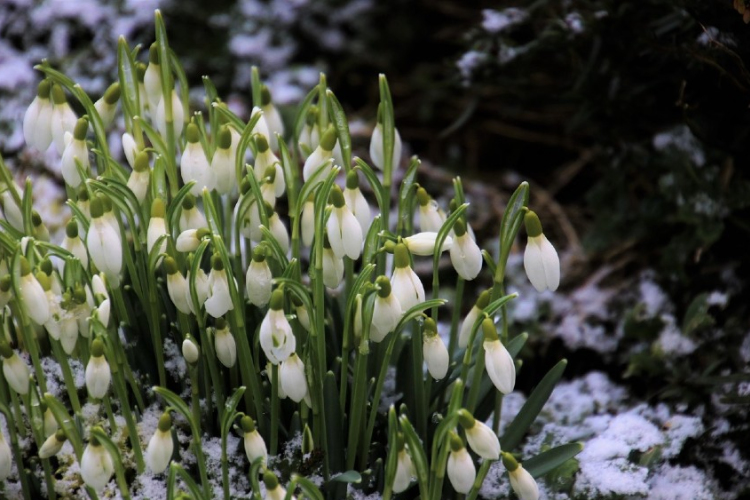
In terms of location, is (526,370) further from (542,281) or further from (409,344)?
(542,281)

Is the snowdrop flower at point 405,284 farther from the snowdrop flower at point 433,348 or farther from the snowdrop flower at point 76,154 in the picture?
the snowdrop flower at point 76,154

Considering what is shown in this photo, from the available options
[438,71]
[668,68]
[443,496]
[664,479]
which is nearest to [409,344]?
[443,496]

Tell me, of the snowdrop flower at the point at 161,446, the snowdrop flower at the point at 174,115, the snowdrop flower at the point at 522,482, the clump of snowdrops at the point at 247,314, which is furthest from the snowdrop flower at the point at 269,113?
the snowdrop flower at the point at 522,482

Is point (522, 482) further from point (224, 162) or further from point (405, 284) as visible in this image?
point (224, 162)

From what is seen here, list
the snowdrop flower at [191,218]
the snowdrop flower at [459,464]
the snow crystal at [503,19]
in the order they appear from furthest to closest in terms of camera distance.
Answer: the snow crystal at [503,19] < the snowdrop flower at [191,218] < the snowdrop flower at [459,464]

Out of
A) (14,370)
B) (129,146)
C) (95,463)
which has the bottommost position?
(95,463)

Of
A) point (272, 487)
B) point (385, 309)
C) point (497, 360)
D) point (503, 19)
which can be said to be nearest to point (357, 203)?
point (385, 309)

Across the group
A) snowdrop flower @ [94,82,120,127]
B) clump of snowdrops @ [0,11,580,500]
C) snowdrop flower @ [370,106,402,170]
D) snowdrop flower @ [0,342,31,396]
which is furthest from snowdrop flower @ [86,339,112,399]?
snowdrop flower @ [370,106,402,170]
